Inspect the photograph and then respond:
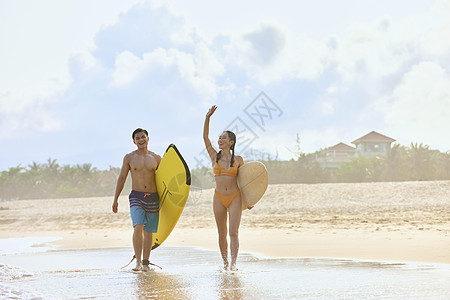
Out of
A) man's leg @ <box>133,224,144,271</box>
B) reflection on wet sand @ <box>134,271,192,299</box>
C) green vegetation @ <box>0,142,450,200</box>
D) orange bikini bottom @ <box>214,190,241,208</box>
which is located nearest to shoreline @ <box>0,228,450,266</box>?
orange bikini bottom @ <box>214,190,241,208</box>

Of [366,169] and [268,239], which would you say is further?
[366,169]

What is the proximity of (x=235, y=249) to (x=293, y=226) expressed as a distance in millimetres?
6232

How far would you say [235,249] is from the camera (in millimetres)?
5629

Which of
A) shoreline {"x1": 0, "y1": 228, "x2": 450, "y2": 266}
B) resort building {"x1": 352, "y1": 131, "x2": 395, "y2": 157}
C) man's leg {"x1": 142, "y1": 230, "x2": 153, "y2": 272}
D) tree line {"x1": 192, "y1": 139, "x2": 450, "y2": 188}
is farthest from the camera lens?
resort building {"x1": 352, "y1": 131, "x2": 395, "y2": 157}

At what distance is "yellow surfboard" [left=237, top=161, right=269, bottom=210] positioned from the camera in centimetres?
583

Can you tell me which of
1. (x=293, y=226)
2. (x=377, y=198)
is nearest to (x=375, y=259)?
(x=293, y=226)

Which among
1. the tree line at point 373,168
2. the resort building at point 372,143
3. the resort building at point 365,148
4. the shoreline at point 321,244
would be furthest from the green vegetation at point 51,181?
the shoreline at point 321,244

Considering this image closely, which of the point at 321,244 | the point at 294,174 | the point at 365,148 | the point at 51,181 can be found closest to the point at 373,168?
the point at 294,174

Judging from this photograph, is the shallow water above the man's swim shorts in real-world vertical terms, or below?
below

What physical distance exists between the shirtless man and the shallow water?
0.35 meters

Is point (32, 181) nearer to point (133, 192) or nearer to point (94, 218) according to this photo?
point (94, 218)

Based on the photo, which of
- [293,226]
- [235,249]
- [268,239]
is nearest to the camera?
[235,249]

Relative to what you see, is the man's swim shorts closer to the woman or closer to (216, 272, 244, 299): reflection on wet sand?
the woman

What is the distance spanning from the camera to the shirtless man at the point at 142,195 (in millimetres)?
5906
